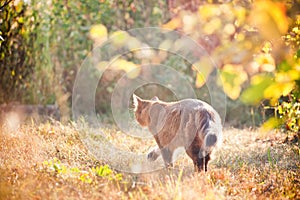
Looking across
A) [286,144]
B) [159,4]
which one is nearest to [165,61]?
[159,4]

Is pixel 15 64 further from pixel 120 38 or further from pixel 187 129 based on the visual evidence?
pixel 120 38

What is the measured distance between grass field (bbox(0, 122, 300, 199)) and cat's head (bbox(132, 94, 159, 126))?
31cm

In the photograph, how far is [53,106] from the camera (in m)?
7.89

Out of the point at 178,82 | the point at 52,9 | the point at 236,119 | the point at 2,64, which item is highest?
the point at 52,9

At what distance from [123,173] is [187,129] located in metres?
0.66

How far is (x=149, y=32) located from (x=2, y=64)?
2820mm

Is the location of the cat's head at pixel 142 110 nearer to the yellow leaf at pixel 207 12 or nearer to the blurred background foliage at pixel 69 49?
the blurred background foliage at pixel 69 49

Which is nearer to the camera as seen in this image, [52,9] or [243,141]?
[243,141]

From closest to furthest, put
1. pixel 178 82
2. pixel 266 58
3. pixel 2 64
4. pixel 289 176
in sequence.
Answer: pixel 266 58 < pixel 289 176 < pixel 2 64 < pixel 178 82

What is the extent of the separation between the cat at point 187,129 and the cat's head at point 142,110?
0.10 m

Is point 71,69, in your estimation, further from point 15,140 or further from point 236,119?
point 15,140

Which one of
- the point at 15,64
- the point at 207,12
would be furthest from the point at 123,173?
the point at 15,64

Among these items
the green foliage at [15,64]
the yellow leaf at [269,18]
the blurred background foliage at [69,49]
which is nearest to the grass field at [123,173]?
the blurred background foliage at [69,49]

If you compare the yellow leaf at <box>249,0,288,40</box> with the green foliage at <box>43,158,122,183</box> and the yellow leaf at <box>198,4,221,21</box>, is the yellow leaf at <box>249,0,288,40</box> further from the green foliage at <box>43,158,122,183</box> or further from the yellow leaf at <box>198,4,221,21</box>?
the green foliage at <box>43,158,122,183</box>
